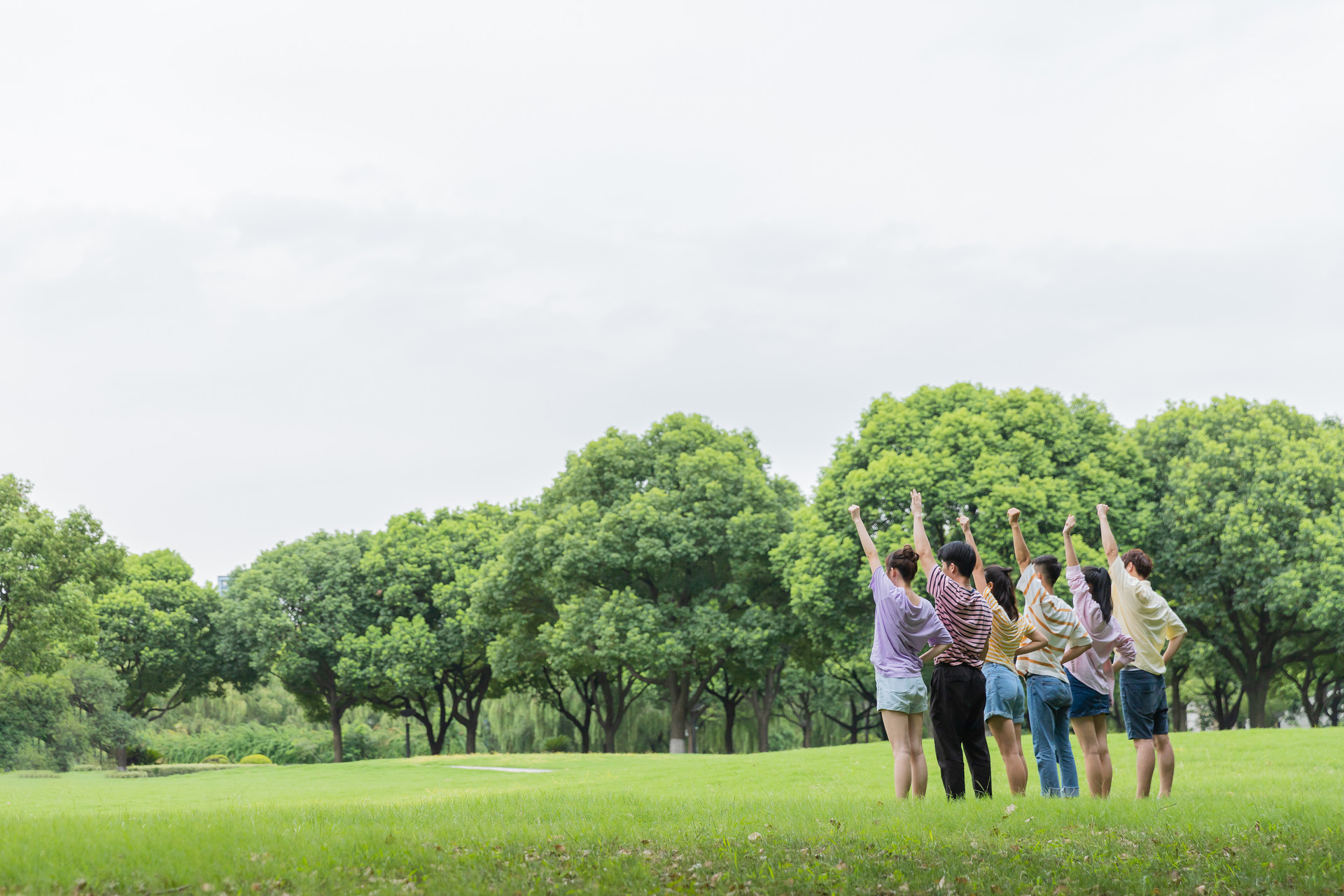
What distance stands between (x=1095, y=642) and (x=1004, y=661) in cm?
94

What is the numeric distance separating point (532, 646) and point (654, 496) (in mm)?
8322

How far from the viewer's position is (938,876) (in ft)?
22.3

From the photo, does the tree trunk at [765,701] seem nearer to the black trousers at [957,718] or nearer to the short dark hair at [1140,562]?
the short dark hair at [1140,562]

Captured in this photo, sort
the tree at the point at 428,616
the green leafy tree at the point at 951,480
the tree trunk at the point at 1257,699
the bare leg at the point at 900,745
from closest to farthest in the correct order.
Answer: the bare leg at the point at 900,745, the green leafy tree at the point at 951,480, the tree trunk at the point at 1257,699, the tree at the point at 428,616

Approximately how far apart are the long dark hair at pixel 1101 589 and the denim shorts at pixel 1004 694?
3.61 feet

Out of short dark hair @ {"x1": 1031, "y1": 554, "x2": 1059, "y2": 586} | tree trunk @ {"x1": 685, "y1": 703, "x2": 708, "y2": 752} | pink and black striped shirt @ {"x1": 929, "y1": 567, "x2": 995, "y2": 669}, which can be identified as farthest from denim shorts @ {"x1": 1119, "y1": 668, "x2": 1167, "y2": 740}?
tree trunk @ {"x1": 685, "y1": 703, "x2": 708, "y2": 752}

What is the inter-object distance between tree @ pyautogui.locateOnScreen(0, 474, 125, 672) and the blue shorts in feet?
98.6

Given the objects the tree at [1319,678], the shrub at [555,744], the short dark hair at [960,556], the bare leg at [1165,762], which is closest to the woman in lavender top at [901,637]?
the short dark hair at [960,556]

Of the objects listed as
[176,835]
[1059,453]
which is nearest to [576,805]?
[176,835]

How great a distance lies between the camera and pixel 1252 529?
31547 mm

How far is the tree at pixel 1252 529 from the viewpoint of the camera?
31.0 metres

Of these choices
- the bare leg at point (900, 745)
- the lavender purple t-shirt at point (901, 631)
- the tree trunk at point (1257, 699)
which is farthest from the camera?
the tree trunk at point (1257, 699)

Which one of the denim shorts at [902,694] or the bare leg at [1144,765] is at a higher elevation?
the denim shorts at [902,694]

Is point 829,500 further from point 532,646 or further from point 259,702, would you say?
point 259,702
